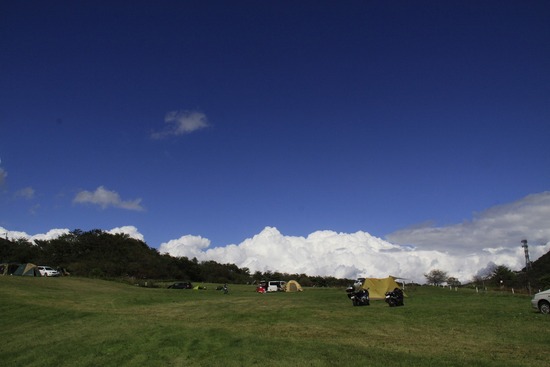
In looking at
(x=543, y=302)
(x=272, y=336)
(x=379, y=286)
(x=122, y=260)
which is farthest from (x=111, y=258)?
(x=543, y=302)

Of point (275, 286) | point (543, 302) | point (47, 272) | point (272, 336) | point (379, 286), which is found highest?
point (47, 272)

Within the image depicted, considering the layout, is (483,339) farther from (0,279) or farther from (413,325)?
(0,279)

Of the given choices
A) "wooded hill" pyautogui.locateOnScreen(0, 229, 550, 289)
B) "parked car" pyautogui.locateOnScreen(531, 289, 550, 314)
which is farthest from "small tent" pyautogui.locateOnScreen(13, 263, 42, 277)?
"parked car" pyautogui.locateOnScreen(531, 289, 550, 314)

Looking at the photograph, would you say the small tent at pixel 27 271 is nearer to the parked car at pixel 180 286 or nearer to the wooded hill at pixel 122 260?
the parked car at pixel 180 286

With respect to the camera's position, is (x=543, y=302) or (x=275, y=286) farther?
(x=275, y=286)

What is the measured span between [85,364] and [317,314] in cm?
A: 1393

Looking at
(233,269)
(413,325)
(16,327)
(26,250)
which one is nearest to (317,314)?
(413,325)

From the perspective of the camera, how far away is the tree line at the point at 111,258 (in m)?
99.2

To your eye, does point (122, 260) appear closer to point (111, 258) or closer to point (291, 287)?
point (111, 258)

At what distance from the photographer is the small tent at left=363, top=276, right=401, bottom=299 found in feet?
128

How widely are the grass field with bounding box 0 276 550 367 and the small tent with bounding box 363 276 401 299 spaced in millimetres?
9166

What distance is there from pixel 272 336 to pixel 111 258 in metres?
101

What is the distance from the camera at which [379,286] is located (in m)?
39.6

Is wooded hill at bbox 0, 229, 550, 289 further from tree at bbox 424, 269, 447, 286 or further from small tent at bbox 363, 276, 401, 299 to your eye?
small tent at bbox 363, 276, 401, 299
